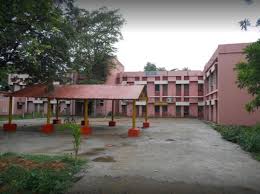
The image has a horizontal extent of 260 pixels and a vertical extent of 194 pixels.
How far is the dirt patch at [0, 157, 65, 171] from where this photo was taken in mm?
7969

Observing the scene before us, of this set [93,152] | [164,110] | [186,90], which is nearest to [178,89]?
[186,90]

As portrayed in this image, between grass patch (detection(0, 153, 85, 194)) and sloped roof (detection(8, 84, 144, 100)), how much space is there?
8901 millimetres

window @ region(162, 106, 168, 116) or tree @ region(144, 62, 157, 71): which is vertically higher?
tree @ region(144, 62, 157, 71)

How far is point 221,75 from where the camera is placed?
23.5 meters

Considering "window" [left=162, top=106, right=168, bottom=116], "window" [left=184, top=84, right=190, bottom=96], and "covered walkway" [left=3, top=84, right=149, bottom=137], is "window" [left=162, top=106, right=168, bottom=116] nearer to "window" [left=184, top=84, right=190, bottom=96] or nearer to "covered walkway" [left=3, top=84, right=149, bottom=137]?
"window" [left=184, top=84, right=190, bottom=96]

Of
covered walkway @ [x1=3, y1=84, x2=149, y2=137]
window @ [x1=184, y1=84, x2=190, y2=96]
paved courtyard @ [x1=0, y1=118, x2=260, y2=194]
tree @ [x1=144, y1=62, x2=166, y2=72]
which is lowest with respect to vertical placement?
paved courtyard @ [x1=0, y1=118, x2=260, y2=194]

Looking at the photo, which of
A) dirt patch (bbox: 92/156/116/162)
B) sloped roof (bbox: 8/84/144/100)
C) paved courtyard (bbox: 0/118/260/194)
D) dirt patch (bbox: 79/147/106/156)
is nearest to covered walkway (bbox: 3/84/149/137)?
sloped roof (bbox: 8/84/144/100)

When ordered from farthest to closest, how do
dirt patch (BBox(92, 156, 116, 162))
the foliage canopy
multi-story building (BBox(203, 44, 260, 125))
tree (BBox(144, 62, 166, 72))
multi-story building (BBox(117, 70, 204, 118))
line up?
1. tree (BBox(144, 62, 166, 72))
2. multi-story building (BBox(117, 70, 204, 118))
3. multi-story building (BBox(203, 44, 260, 125))
4. the foliage canopy
5. dirt patch (BBox(92, 156, 116, 162))

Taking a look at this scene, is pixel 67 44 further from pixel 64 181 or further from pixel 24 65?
pixel 64 181

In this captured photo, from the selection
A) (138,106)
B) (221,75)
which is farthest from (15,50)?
(138,106)

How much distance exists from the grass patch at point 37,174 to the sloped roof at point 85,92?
350 inches

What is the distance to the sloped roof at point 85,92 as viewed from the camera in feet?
58.7

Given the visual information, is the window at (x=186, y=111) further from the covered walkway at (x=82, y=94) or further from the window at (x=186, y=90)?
the covered walkway at (x=82, y=94)

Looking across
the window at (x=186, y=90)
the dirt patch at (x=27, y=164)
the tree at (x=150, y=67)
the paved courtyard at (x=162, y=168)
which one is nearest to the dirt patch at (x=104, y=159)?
the paved courtyard at (x=162, y=168)
